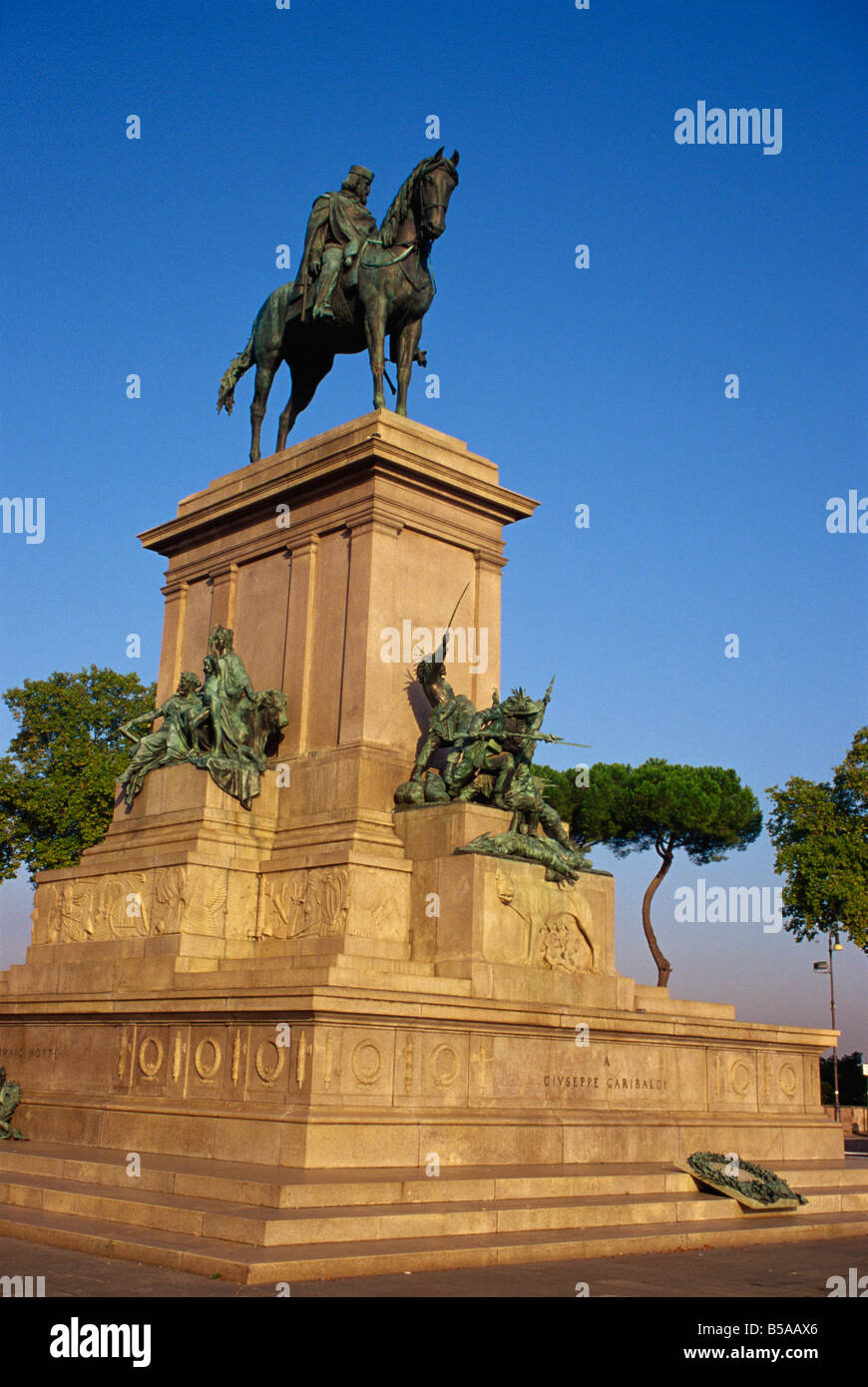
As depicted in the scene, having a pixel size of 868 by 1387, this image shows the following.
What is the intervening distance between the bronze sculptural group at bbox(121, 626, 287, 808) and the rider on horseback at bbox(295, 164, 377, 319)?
5999 mm

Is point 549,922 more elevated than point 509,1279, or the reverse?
point 549,922

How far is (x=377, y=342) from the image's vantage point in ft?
72.4

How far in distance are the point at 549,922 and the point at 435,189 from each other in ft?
37.1

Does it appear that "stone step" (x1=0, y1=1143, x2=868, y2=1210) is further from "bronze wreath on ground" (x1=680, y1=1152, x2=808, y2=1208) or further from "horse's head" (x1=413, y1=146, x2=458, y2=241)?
→ "horse's head" (x1=413, y1=146, x2=458, y2=241)

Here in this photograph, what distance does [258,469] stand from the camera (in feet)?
75.5

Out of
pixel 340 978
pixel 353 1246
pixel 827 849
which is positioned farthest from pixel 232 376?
pixel 827 849

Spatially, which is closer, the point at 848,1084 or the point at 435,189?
the point at 435,189

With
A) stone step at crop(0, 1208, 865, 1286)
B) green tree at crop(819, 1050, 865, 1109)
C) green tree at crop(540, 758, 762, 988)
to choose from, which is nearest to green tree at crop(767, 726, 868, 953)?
green tree at crop(540, 758, 762, 988)

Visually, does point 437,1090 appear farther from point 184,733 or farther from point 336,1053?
point 184,733

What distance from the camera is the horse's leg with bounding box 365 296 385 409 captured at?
72.0 feet

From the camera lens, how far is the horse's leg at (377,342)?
22.0 m

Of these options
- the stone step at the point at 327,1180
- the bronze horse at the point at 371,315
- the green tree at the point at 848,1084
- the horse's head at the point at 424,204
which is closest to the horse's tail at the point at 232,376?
the bronze horse at the point at 371,315

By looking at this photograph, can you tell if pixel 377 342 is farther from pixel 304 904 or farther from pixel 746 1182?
pixel 746 1182
